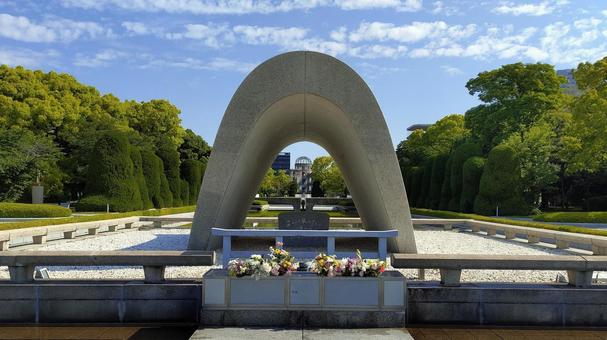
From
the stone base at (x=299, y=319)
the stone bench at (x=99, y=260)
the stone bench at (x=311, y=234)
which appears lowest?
the stone base at (x=299, y=319)

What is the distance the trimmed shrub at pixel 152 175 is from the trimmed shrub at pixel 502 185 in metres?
20.8

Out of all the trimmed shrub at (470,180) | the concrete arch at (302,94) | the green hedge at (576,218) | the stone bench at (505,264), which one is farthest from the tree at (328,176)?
the stone bench at (505,264)

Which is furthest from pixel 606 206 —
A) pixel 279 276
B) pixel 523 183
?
pixel 279 276

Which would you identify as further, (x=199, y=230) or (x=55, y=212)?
(x=55, y=212)

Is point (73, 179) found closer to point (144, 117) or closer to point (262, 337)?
point (144, 117)

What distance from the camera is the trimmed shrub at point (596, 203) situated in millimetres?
38031

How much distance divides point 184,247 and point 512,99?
3208cm

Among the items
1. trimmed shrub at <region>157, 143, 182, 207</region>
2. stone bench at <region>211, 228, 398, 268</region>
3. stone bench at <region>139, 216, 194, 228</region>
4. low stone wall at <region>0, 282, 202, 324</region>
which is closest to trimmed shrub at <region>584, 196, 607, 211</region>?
stone bench at <region>139, 216, 194, 228</region>

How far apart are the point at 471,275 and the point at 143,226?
53.1ft

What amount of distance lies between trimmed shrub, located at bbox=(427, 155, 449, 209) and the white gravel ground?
21327 millimetres

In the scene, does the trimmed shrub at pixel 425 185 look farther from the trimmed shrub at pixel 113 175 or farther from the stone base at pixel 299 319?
the stone base at pixel 299 319

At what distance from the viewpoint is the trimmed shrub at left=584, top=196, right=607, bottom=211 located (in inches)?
1497

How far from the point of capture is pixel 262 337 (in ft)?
18.4

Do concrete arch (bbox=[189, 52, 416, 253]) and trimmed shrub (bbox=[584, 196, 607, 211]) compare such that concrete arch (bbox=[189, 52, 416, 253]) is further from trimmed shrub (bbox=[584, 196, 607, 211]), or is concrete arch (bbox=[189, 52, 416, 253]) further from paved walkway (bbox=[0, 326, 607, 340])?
trimmed shrub (bbox=[584, 196, 607, 211])
